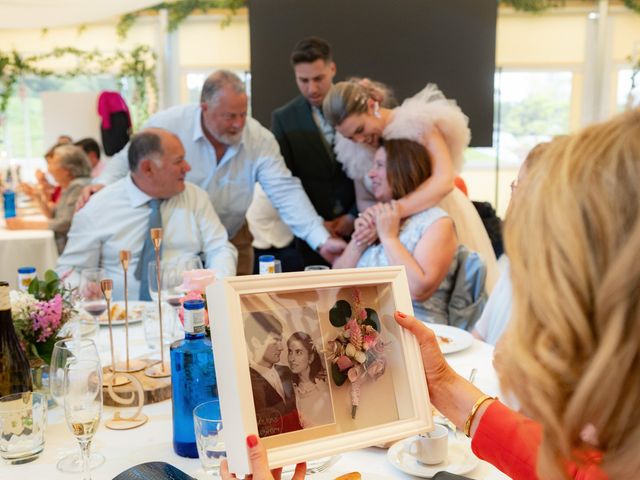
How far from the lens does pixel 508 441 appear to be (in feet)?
3.64

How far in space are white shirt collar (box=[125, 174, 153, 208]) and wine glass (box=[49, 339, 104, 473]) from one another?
1.95 meters

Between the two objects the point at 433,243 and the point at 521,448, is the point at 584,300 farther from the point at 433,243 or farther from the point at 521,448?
the point at 433,243

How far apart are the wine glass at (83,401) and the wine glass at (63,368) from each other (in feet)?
0.07

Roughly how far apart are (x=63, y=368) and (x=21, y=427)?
0.61ft

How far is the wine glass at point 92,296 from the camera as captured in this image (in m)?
1.91

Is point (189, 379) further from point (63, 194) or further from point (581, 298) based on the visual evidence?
point (63, 194)

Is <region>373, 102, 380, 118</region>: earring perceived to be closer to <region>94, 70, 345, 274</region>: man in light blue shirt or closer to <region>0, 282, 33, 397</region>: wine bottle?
<region>94, 70, 345, 274</region>: man in light blue shirt

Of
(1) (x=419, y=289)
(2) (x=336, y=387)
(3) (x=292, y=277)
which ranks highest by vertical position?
(3) (x=292, y=277)

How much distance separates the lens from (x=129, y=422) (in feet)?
4.73

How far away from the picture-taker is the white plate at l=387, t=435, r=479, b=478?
1216 millimetres

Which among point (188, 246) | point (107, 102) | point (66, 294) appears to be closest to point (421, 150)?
point (188, 246)

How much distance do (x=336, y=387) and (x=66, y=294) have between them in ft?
3.60

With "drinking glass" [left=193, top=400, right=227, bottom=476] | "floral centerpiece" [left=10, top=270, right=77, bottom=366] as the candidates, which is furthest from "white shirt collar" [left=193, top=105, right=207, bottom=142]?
"drinking glass" [left=193, top=400, right=227, bottom=476]

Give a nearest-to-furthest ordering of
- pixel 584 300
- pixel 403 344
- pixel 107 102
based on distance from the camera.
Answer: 1. pixel 584 300
2. pixel 403 344
3. pixel 107 102
